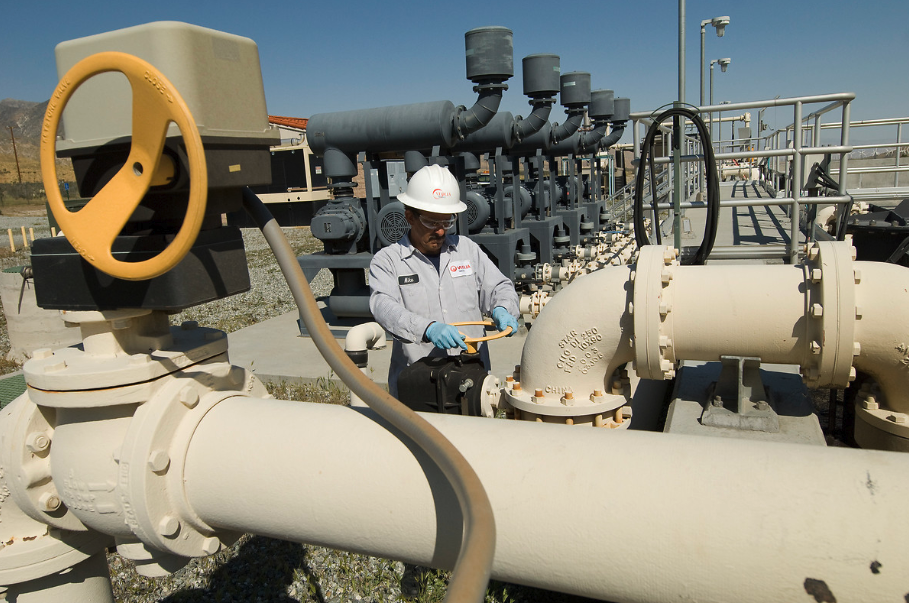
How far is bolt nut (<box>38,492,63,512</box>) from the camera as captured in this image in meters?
1.21

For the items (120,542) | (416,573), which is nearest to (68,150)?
(120,542)

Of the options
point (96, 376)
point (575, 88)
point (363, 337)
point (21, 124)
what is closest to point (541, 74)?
point (575, 88)

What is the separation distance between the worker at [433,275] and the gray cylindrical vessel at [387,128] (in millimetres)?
3373

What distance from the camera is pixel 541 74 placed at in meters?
8.38

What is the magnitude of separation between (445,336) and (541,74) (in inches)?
275

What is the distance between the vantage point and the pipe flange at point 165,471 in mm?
1054

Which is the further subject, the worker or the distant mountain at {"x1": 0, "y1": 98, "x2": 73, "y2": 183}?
the distant mountain at {"x1": 0, "y1": 98, "x2": 73, "y2": 183}

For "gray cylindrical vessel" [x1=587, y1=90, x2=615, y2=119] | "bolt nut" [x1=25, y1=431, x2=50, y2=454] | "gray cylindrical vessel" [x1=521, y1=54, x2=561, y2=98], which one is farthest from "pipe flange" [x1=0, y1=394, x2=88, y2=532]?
"gray cylindrical vessel" [x1=587, y1=90, x2=615, y2=119]

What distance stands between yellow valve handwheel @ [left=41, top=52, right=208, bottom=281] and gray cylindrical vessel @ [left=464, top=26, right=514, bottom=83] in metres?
5.69

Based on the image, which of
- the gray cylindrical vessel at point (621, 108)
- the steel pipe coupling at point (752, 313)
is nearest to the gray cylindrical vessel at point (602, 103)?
the gray cylindrical vessel at point (621, 108)

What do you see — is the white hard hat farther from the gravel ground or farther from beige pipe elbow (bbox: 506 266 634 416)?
the gravel ground

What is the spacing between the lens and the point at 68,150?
1.19 metres

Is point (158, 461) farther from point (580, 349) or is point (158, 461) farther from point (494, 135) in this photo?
point (494, 135)

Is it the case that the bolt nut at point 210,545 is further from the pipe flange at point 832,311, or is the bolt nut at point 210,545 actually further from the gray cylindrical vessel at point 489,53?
the gray cylindrical vessel at point 489,53
